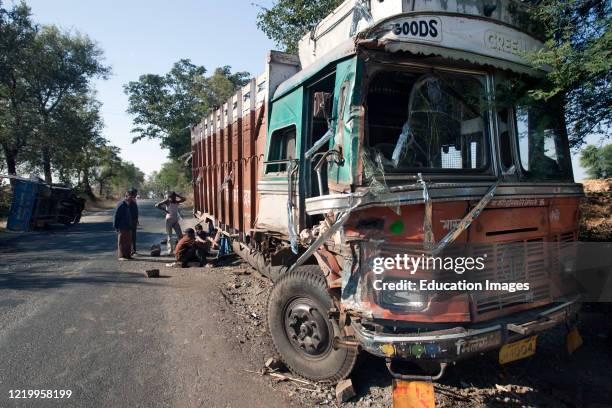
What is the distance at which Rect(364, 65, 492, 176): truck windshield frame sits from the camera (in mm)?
3199

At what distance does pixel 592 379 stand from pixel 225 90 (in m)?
28.6

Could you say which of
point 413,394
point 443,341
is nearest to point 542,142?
point 443,341

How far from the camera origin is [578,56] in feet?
10.9

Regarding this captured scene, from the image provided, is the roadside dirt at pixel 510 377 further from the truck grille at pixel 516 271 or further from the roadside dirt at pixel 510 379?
the truck grille at pixel 516 271

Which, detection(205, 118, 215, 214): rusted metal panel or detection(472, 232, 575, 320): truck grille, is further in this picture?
detection(205, 118, 215, 214): rusted metal panel

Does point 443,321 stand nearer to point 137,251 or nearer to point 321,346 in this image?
point 321,346

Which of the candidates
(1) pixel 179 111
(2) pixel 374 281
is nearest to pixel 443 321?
(2) pixel 374 281

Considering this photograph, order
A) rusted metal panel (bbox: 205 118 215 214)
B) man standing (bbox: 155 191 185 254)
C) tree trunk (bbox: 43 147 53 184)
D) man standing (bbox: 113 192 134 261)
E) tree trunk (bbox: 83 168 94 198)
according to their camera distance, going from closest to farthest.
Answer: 1. man standing (bbox: 113 192 134 261)
2. rusted metal panel (bbox: 205 118 215 214)
3. man standing (bbox: 155 191 185 254)
4. tree trunk (bbox: 43 147 53 184)
5. tree trunk (bbox: 83 168 94 198)

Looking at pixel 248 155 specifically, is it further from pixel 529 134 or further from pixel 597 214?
pixel 597 214

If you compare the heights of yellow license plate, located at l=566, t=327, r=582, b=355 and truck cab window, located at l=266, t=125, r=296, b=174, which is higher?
truck cab window, located at l=266, t=125, r=296, b=174

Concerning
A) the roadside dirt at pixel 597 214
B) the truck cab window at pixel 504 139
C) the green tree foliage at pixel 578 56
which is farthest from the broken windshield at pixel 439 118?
the roadside dirt at pixel 597 214

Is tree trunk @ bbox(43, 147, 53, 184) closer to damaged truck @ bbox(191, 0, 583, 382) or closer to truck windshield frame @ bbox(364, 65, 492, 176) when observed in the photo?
damaged truck @ bbox(191, 0, 583, 382)

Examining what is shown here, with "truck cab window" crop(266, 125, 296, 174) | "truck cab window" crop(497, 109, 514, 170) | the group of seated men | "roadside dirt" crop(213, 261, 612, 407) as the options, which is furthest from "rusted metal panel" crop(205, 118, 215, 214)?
"truck cab window" crop(497, 109, 514, 170)

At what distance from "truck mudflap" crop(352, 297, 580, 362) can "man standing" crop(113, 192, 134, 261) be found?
7.40m
